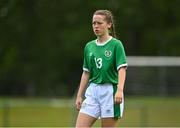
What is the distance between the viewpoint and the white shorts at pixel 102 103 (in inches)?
318

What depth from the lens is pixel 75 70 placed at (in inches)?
1614

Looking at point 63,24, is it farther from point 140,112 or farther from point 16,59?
point 140,112

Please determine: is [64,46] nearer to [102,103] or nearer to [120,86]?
[102,103]

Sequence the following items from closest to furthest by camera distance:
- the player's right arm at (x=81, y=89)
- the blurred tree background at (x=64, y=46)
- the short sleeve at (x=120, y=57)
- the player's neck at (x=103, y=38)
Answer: the short sleeve at (x=120, y=57), the player's neck at (x=103, y=38), the player's right arm at (x=81, y=89), the blurred tree background at (x=64, y=46)

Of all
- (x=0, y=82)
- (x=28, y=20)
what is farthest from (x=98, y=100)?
(x=0, y=82)

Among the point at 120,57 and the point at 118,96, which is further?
the point at 120,57

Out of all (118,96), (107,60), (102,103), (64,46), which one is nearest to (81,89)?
(102,103)

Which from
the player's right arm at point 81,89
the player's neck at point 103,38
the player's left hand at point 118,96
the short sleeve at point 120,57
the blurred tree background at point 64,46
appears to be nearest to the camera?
the player's left hand at point 118,96

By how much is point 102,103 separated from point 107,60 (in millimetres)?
468

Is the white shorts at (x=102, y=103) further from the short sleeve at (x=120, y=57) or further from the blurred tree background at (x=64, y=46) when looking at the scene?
the blurred tree background at (x=64, y=46)

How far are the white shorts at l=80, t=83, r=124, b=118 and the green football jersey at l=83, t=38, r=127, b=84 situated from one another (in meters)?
0.08

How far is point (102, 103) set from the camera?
8102 mm

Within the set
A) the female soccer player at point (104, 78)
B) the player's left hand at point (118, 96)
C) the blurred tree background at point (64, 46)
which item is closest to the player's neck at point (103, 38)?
the female soccer player at point (104, 78)

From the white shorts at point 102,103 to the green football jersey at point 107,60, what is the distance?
8 cm
